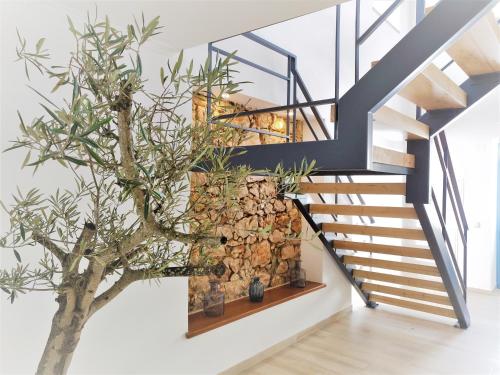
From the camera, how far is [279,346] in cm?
348

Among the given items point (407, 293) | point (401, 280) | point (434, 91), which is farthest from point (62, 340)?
point (407, 293)

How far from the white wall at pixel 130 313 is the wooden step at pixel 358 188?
968 millimetres

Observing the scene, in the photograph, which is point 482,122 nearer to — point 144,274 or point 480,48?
point 480,48

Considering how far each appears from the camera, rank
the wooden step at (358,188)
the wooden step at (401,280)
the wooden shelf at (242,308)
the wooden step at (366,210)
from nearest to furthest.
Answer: the wooden step at (358,188) < the wooden shelf at (242,308) < the wooden step at (366,210) < the wooden step at (401,280)

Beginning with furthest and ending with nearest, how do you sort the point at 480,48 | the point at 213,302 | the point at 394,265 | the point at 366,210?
the point at 394,265 < the point at 366,210 < the point at 213,302 < the point at 480,48

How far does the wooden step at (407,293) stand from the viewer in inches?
153

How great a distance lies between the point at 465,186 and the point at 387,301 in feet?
8.71

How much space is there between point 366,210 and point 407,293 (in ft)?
5.22

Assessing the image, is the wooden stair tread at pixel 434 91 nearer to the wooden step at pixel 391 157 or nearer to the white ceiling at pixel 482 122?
the wooden step at pixel 391 157

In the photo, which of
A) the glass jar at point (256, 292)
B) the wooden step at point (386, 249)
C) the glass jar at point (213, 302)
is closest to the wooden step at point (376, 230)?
the wooden step at point (386, 249)

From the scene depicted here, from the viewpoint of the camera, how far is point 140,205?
0.78 metres

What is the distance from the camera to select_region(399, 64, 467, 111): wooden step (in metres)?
1.89

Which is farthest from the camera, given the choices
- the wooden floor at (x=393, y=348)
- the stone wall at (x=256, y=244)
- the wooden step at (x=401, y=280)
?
the wooden step at (x=401, y=280)

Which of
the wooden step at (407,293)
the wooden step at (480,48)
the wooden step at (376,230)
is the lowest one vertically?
the wooden step at (407,293)
